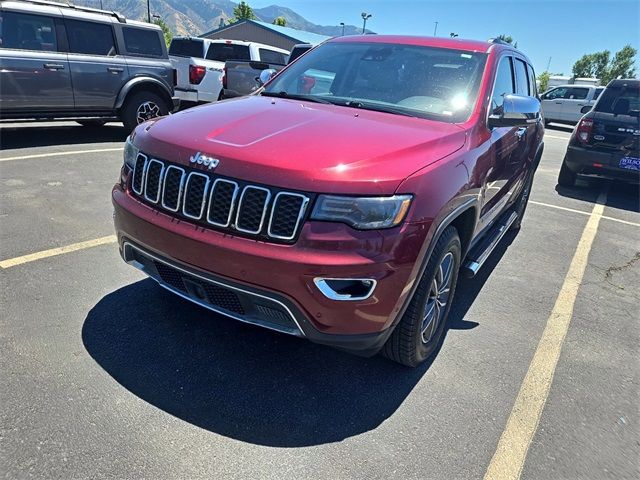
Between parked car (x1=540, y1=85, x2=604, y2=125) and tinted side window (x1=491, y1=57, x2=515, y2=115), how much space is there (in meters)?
18.5

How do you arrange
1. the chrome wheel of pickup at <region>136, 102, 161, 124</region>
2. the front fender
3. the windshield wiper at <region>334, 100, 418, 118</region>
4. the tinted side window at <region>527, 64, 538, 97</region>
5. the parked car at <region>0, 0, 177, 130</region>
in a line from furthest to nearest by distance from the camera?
the chrome wheel of pickup at <region>136, 102, 161, 124</region> → the front fender → the parked car at <region>0, 0, 177, 130</region> → the tinted side window at <region>527, 64, 538, 97</region> → the windshield wiper at <region>334, 100, 418, 118</region>

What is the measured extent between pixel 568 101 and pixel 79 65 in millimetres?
19977

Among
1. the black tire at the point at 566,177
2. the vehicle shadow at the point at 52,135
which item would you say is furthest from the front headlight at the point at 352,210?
the black tire at the point at 566,177

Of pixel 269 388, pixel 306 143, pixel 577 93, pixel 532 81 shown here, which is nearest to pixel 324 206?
pixel 306 143

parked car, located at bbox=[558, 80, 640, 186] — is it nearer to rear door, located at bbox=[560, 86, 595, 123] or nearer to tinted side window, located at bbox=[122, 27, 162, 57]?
tinted side window, located at bbox=[122, 27, 162, 57]

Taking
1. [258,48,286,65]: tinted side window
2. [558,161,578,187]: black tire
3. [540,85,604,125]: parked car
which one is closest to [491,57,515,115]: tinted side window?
[558,161,578,187]: black tire

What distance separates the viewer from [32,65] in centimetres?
680

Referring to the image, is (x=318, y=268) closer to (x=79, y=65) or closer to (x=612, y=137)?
(x=79, y=65)

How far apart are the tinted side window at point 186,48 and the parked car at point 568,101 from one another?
48.3 ft

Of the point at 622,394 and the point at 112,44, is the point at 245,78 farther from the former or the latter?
the point at 622,394

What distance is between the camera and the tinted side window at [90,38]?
23.9ft

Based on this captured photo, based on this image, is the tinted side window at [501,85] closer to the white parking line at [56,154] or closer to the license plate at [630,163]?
the license plate at [630,163]

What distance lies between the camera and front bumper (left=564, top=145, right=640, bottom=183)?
287 inches

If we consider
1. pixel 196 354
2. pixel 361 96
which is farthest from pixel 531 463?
pixel 361 96
